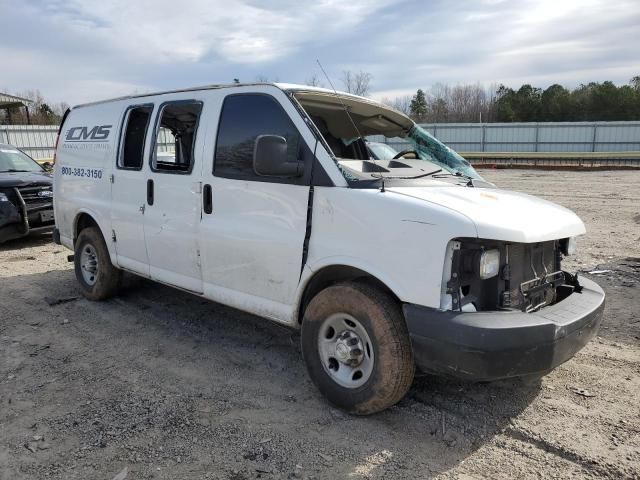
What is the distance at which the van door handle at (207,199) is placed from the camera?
422cm

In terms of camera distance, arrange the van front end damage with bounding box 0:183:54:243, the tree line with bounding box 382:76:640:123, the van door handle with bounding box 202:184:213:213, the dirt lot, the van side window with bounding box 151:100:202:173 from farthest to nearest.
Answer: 1. the tree line with bounding box 382:76:640:123
2. the van front end damage with bounding box 0:183:54:243
3. the van side window with bounding box 151:100:202:173
4. the van door handle with bounding box 202:184:213:213
5. the dirt lot

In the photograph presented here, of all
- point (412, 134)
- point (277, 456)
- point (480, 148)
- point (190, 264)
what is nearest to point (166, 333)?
point (190, 264)

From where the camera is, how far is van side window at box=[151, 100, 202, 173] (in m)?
4.52

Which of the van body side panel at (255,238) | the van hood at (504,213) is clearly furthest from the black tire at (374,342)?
the van hood at (504,213)

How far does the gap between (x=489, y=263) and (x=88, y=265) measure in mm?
4833

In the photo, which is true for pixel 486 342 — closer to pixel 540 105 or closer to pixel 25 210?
pixel 25 210

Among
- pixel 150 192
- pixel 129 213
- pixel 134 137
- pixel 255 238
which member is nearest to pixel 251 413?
pixel 255 238

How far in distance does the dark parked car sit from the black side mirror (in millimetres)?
7103

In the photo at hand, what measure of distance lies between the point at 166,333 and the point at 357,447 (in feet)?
8.51

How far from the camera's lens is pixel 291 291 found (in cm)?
373

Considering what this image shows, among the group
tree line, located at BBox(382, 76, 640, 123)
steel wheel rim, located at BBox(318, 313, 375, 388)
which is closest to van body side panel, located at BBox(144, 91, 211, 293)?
steel wheel rim, located at BBox(318, 313, 375, 388)

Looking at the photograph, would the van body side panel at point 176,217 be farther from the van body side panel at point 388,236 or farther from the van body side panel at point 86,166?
the van body side panel at point 388,236

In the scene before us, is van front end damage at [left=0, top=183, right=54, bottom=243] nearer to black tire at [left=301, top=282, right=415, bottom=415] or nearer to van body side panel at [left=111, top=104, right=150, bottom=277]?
van body side panel at [left=111, top=104, right=150, bottom=277]

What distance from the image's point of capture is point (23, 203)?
881 centimetres
